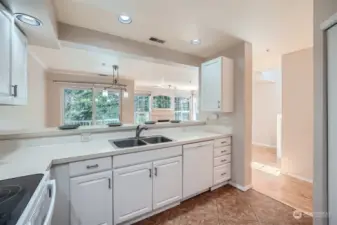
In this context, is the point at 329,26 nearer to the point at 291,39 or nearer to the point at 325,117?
the point at 325,117

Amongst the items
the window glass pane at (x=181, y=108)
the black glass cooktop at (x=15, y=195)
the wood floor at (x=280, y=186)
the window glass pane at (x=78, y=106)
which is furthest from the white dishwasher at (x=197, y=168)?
the window glass pane at (x=181, y=108)

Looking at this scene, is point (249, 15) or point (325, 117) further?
point (249, 15)

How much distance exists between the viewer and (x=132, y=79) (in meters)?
6.19

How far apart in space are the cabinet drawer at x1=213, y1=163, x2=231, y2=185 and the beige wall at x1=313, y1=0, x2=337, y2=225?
1270 millimetres

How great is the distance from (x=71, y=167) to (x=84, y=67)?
374 centimetres

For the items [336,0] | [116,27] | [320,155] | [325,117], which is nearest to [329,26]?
[336,0]

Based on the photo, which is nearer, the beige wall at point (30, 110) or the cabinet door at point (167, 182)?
the cabinet door at point (167, 182)

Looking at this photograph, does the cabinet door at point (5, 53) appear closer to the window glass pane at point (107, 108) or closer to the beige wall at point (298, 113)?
the beige wall at point (298, 113)

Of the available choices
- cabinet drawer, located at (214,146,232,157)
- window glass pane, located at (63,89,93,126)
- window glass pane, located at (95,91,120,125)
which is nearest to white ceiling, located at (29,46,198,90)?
window glass pane, located at (63,89,93,126)

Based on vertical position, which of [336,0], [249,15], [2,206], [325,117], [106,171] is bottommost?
[106,171]

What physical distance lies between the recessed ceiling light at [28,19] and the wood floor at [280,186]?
345cm

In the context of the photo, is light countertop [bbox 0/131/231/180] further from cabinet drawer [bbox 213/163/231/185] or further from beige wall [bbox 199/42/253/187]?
beige wall [bbox 199/42/253/187]

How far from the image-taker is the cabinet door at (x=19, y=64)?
A: 139 cm

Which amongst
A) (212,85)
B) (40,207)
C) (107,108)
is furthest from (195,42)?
(107,108)
